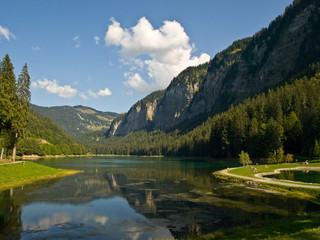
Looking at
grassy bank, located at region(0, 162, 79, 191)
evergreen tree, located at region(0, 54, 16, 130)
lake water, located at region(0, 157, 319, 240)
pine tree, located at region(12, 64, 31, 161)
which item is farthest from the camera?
pine tree, located at region(12, 64, 31, 161)

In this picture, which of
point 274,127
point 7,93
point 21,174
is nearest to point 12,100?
point 7,93

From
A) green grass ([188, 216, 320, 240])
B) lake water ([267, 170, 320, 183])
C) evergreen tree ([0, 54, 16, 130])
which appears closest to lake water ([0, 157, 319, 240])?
green grass ([188, 216, 320, 240])

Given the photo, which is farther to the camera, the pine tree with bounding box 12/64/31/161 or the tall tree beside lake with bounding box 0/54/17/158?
the pine tree with bounding box 12/64/31/161

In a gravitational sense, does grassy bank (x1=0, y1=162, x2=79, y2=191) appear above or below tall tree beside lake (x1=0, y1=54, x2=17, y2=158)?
below

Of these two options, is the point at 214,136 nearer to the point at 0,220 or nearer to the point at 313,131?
the point at 313,131

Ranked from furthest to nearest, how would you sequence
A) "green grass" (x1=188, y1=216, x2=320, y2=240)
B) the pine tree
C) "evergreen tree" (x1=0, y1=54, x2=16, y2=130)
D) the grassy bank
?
the pine tree, "evergreen tree" (x1=0, y1=54, x2=16, y2=130), the grassy bank, "green grass" (x1=188, y1=216, x2=320, y2=240)

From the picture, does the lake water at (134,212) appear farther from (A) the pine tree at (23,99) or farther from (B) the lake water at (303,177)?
(A) the pine tree at (23,99)

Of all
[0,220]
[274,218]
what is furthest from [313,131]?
[0,220]

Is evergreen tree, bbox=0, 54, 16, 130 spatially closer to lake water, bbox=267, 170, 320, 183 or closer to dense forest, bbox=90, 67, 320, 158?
lake water, bbox=267, 170, 320, 183

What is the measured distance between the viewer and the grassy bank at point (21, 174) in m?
45.8

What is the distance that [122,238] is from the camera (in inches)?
771

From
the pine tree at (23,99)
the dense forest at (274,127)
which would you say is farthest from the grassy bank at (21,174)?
the dense forest at (274,127)

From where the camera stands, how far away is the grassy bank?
150 feet

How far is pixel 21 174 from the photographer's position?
5319 centimetres
